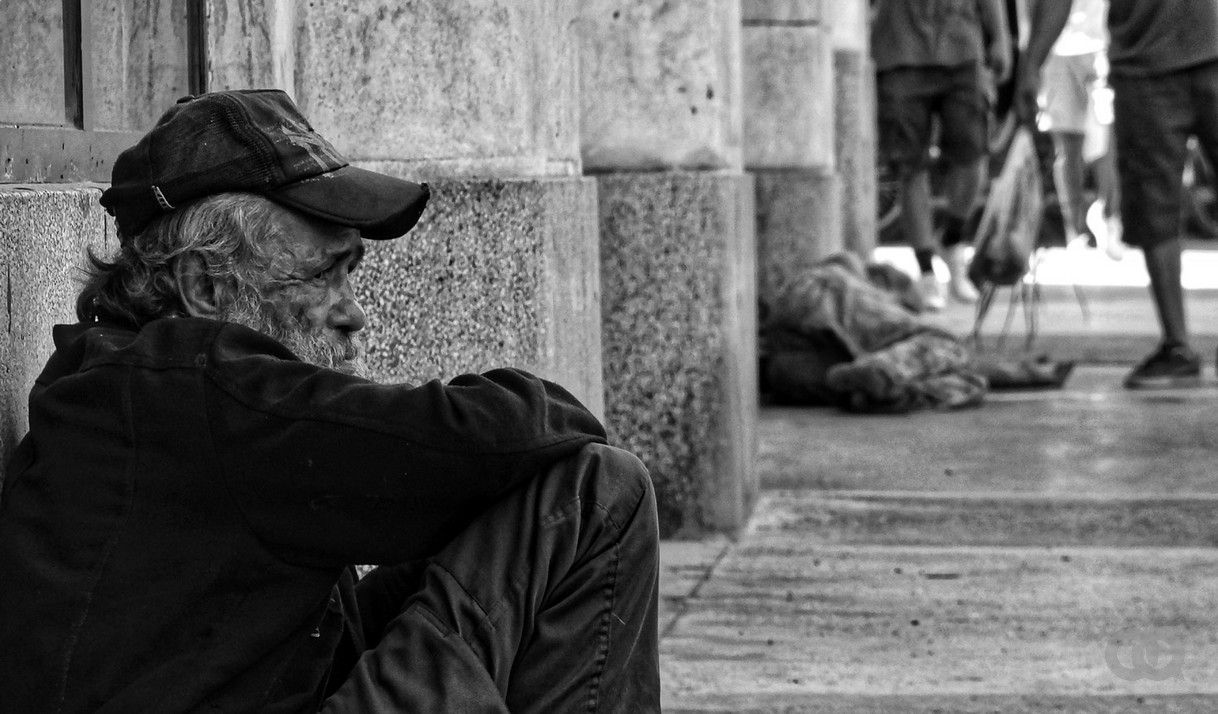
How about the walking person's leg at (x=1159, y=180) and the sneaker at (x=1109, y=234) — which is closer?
the walking person's leg at (x=1159, y=180)

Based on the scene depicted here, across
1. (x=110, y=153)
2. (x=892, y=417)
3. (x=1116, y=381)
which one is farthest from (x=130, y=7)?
(x=1116, y=381)

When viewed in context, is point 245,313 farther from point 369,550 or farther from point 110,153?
point 110,153

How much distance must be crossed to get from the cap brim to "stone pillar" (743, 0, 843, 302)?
672 cm

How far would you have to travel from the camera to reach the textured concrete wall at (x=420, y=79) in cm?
396

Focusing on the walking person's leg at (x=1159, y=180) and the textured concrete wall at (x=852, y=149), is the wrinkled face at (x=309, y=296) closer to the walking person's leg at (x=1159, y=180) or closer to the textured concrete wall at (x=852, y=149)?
the walking person's leg at (x=1159, y=180)

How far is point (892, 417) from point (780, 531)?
2376 mm

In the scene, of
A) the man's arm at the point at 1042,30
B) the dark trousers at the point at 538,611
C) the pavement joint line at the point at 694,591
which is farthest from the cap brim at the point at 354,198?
the man's arm at the point at 1042,30

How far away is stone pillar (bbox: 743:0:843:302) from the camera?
933 cm

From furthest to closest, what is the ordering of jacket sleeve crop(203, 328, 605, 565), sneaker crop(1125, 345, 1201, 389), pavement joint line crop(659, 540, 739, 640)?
sneaker crop(1125, 345, 1201, 389), pavement joint line crop(659, 540, 739, 640), jacket sleeve crop(203, 328, 605, 565)

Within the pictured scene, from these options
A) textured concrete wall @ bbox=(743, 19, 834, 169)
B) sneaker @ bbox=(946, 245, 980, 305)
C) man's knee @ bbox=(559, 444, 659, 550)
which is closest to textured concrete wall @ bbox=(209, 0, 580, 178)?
man's knee @ bbox=(559, 444, 659, 550)

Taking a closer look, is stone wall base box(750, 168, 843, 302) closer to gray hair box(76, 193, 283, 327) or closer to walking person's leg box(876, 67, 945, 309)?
walking person's leg box(876, 67, 945, 309)

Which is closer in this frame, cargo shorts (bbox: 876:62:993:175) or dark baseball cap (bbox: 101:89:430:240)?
dark baseball cap (bbox: 101:89:430:240)

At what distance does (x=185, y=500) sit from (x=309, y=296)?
1.22ft

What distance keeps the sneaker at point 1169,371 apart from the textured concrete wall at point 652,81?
11.8 feet
